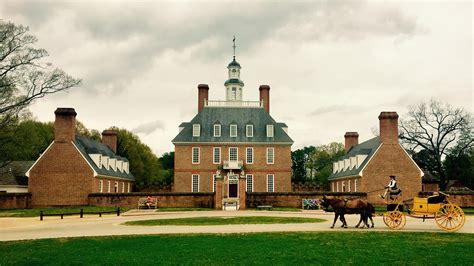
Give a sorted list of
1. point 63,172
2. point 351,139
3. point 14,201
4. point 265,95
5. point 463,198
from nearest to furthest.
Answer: point 463,198 → point 14,201 → point 63,172 → point 265,95 → point 351,139

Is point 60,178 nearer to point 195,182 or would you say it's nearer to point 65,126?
point 65,126

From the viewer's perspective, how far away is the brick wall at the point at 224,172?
49125mm

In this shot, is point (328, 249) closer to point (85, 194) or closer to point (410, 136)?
A: point (85, 194)

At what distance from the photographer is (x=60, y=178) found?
4234 centimetres

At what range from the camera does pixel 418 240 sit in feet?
48.6

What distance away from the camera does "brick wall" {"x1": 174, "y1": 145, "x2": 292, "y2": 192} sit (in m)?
49.1

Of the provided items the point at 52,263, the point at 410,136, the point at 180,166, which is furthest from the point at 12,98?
the point at 410,136

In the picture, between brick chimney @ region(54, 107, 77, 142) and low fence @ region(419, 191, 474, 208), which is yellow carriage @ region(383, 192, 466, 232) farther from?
brick chimney @ region(54, 107, 77, 142)

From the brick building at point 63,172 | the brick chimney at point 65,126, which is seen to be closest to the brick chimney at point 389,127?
the brick building at point 63,172

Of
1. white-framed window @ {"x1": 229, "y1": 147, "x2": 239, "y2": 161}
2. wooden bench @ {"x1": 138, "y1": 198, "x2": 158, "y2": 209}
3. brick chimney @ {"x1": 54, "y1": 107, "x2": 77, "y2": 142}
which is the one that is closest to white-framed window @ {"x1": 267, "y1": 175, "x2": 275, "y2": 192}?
white-framed window @ {"x1": 229, "y1": 147, "x2": 239, "y2": 161}

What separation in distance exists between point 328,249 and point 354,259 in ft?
4.77

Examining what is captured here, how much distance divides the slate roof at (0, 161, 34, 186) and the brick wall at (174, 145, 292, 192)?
1779cm

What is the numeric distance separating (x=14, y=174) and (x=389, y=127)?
39615 mm

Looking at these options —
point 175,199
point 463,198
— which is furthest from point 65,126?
point 463,198
